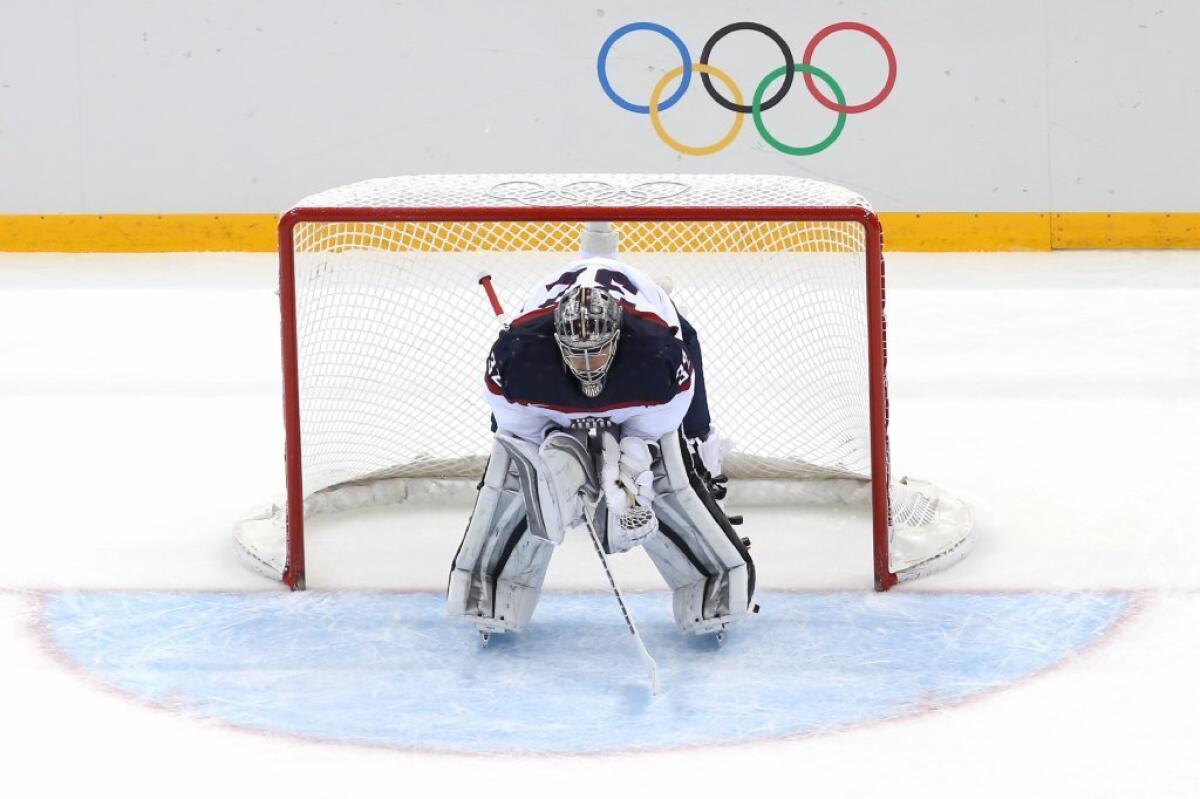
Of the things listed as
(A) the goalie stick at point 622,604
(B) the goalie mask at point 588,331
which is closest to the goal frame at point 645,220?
(A) the goalie stick at point 622,604

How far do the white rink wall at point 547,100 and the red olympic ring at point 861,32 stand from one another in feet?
0.11

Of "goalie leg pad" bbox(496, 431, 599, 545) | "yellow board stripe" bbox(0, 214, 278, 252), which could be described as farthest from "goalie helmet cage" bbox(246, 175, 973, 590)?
"yellow board stripe" bbox(0, 214, 278, 252)

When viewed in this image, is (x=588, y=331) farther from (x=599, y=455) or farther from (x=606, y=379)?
(x=599, y=455)

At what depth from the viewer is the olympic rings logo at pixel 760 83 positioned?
25.7 ft

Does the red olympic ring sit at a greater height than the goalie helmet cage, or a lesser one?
greater

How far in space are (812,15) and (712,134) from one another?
25.1 inches

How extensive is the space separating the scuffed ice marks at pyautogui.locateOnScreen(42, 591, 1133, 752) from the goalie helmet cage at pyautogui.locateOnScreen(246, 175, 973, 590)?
0.24 metres

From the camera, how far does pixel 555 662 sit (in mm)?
3473

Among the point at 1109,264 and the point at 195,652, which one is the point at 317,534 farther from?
the point at 1109,264

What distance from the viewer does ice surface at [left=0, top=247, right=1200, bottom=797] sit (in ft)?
9.88

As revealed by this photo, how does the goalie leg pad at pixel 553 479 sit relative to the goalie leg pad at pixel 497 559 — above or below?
above

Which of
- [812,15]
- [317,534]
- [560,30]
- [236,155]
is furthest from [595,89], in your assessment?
[317,534]

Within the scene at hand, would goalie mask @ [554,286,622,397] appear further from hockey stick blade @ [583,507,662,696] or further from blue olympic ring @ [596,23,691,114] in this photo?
blue olympic ring @ [596,23,691,114]

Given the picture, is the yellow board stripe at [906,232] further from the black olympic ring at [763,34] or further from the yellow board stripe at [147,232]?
the black olympic ring at [763,34]
